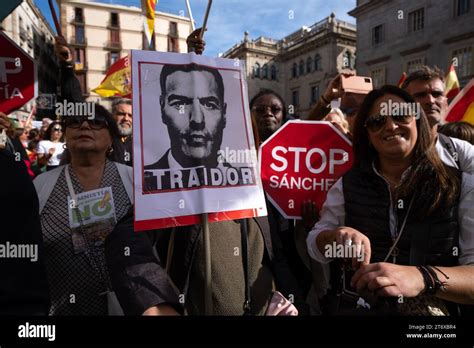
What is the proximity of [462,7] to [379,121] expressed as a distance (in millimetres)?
19317

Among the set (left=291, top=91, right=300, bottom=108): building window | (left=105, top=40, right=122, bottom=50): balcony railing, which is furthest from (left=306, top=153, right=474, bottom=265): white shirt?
(left=291, top=91, right=300, bottom=108): building window

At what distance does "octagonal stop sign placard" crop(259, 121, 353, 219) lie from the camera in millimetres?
2203

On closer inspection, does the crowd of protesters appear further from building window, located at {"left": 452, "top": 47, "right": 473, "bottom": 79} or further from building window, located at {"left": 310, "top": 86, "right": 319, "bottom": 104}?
building window, located at {"left": 310, "top": 86, "right": 319, "bottom": 104}

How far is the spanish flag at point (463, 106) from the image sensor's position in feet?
12.3

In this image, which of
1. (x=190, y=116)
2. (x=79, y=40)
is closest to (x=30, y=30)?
(x=190, y=116)

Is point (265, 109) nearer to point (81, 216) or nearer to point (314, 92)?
point (81, 216)

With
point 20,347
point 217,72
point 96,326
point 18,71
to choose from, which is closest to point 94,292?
point 96,326

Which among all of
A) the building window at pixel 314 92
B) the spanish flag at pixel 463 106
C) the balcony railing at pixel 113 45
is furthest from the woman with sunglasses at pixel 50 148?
the balcony railing at pixel 113 45

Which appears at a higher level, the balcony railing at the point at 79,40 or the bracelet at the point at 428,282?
the balcony railing at the point at 79,40

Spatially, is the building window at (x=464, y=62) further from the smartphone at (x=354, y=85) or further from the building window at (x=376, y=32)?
the smartphone at (x=354, y=85)

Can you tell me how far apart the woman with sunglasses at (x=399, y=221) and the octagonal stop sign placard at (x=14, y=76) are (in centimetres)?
183

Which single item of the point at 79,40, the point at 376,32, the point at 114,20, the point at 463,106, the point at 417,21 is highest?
the point at 114,20

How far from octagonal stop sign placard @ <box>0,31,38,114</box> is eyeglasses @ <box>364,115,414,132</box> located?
192 centimetres

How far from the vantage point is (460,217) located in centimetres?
144
